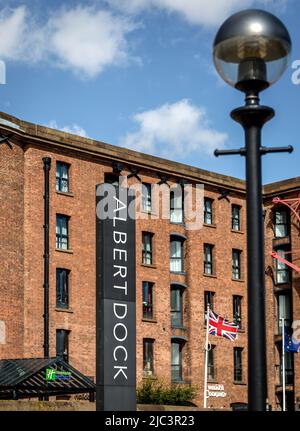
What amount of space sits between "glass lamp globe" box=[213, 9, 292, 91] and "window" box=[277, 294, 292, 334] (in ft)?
165

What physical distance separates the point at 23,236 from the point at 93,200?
17.1 ft

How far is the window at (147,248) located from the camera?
50594mm

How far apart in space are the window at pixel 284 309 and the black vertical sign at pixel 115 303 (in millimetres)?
33823

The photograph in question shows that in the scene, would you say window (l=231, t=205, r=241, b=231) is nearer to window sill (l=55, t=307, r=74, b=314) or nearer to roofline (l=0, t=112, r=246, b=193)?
roofline (l=0, t=112, r=246, b=193)

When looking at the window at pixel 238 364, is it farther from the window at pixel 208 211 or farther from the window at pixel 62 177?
the window at pixel 62 177

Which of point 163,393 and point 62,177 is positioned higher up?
point 62,177

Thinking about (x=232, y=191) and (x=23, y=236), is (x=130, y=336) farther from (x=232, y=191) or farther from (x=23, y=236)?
(x=232, y=191)

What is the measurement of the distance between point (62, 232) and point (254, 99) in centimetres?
3927

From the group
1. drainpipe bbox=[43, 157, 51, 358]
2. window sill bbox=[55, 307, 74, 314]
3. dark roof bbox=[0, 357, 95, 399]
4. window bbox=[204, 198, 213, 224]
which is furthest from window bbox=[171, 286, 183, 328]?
dark roof bbox=[0, 357, 95, 399]

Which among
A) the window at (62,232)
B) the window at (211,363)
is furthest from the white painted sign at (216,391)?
the window at (62,232)

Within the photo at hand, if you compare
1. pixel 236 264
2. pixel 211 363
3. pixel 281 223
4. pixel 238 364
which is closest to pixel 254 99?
pixel 211 363

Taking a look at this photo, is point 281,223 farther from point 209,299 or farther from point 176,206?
point 176,206

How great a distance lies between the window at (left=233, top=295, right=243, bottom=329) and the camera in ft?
180

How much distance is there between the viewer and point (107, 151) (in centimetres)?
4931
